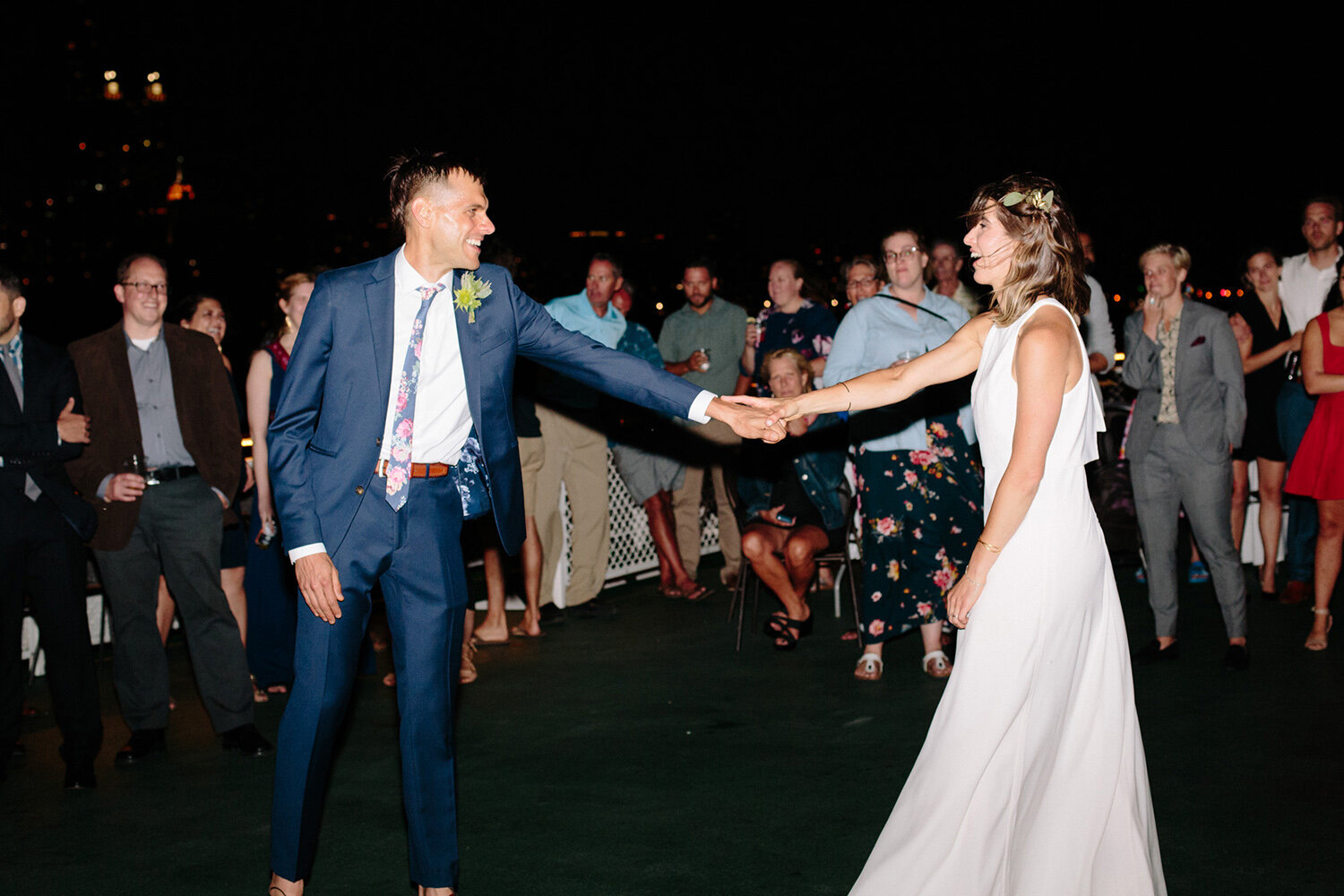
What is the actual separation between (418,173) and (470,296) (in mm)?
330

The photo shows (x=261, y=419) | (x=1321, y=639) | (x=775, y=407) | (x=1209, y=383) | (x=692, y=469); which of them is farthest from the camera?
(x=692, y=469)

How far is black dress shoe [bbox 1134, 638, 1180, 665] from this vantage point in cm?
530

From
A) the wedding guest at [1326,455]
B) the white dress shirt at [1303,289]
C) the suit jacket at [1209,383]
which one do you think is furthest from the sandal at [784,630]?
the white dress shirt at [1303,289]

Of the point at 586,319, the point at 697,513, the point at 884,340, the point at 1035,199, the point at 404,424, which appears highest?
the point at 586,319

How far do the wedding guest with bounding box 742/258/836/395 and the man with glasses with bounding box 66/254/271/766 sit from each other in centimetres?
308

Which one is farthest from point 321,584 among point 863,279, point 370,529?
point 863,279

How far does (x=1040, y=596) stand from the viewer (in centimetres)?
254

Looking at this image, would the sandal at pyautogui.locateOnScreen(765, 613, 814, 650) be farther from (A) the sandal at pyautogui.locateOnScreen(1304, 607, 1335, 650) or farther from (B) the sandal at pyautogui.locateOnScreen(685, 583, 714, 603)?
(A) the sandal at pyautogui.locateOnScreen(1304, 607, 1335, 650)

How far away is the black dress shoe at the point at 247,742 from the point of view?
14.2 ft

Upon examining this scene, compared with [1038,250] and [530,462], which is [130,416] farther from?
[1038,250]

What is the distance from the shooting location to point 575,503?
22.3 feet

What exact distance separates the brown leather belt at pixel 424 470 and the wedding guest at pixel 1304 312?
5.34 metres

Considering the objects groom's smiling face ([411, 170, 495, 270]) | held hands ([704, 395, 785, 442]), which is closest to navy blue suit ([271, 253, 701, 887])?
groom's smiling face ([411, 170, 495, 270])

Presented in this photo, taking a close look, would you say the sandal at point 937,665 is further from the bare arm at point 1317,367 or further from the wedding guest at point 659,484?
the bare arm at point 1317,367
